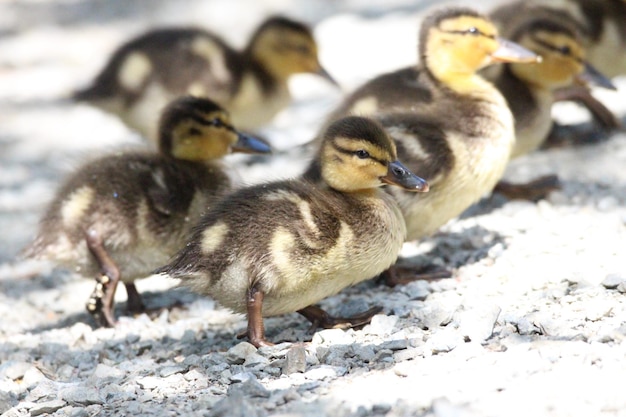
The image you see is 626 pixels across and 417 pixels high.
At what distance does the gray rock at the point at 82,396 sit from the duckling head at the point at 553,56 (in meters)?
2.60

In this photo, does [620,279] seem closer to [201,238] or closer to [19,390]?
[201,238]

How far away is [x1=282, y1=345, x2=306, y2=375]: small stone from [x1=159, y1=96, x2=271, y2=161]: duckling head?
58.1 inches

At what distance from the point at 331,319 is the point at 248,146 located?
45.1 inches

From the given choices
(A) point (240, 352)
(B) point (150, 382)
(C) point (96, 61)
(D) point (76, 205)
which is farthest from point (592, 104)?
(C) point (96, 61)

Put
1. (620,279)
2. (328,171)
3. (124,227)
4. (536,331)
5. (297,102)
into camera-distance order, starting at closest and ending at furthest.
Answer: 1. (536,331)
2. (620,279)
3. (328,171)
4. (124,227)
5. (297,102)

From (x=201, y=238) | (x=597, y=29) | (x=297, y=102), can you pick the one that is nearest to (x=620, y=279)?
(x=201, y=238)

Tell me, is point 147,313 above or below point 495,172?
below

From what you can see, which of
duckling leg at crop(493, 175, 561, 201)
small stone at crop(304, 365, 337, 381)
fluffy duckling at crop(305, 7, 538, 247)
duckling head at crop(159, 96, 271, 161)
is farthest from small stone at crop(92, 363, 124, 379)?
duckling leg at crop(493, 175, 561, 201)

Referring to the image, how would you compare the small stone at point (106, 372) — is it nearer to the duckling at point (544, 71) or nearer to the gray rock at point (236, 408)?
the gray rock at point (236, 408)

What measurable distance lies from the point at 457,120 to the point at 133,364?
1.49 metres

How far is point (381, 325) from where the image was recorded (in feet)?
10.8

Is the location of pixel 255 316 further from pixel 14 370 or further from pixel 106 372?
pixel 14 370

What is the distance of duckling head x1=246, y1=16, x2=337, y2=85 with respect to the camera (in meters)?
5.87

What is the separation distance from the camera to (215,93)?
222 inches
